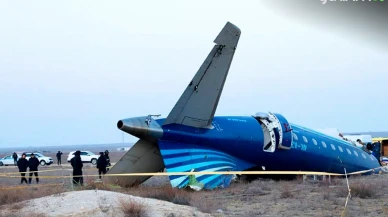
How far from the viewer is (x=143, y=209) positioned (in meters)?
10.9

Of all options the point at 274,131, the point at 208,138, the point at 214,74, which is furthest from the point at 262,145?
the point at 214,74

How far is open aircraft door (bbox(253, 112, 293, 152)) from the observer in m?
19.7

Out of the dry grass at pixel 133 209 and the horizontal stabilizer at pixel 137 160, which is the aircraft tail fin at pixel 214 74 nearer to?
the horizontal stabilizer at pixel 137 160

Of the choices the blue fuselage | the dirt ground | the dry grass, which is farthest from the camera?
the blue fuselage

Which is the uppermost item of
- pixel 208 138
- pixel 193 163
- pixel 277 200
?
pixel 208 138

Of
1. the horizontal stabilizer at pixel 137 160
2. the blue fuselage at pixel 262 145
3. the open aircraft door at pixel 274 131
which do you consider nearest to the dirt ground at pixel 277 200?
the horizontal stabilizer at pixel 137 160

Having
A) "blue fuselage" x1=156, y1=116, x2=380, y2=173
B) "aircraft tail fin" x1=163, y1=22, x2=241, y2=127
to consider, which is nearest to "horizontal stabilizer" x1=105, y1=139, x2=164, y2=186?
"blue fuselage" x1=156, y1=116, x2=380, y2=173

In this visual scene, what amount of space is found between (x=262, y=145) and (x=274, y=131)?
0.90 meters

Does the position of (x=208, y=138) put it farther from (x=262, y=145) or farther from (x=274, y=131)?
(x=274, y=131)

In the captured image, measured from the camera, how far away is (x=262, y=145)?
19266 mm

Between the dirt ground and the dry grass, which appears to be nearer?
the dry grass

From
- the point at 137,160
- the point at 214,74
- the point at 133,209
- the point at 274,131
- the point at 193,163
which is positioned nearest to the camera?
the point at 133,209

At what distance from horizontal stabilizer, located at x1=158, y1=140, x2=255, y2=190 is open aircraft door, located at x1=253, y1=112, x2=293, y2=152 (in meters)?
2.71

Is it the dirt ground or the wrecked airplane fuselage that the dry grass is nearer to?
the dirt ground
